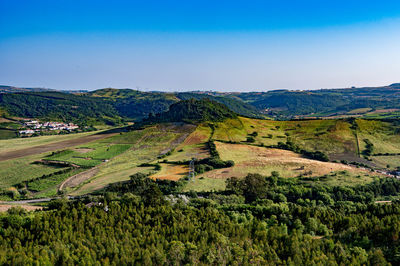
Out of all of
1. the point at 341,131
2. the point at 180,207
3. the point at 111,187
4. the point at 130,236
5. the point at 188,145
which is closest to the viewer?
the point at 130,236

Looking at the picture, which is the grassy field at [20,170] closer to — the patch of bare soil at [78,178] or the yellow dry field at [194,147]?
Answer: the patch of bare soil at [78,178]

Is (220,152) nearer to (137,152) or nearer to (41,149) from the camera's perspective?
(137,152)

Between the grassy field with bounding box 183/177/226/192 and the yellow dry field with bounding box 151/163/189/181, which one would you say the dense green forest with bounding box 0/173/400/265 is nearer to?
the grassy field with bounding box 183/177/226/192

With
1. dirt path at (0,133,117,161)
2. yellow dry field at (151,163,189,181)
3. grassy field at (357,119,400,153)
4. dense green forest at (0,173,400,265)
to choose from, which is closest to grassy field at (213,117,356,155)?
grassy field at (357,119,400,153)

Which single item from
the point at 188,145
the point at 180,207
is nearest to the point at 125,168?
the point at 188,145

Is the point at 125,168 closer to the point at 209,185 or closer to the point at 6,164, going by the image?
the point at 209,185

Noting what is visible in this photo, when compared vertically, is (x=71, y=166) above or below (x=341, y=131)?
below
